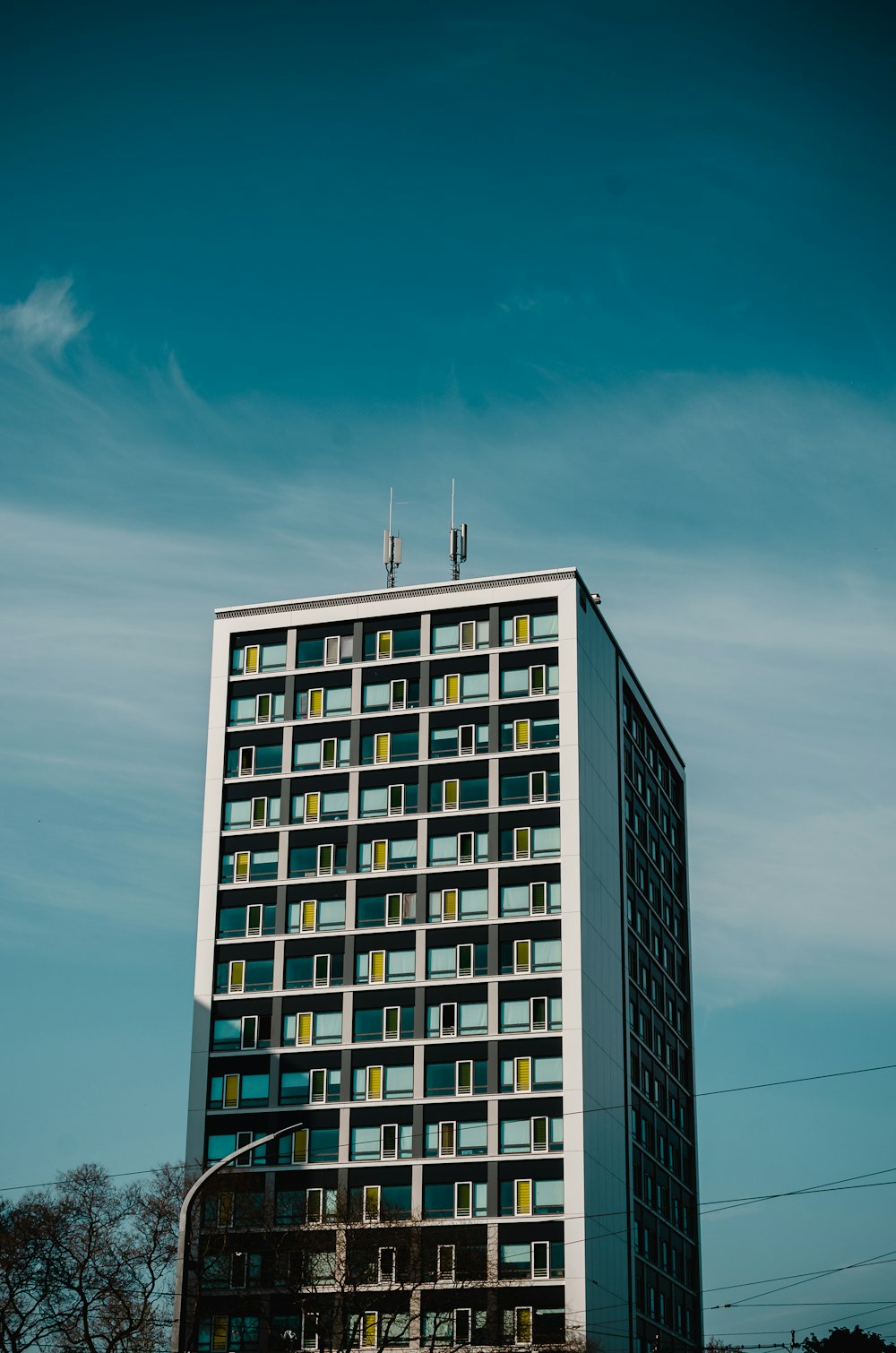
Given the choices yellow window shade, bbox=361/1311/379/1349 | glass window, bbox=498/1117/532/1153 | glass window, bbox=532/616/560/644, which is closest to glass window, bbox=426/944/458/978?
glass window, bbox=498/1117/532/1153

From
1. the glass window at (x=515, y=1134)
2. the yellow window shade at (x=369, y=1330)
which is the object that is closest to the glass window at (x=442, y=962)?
the glass window at (x=515, y=1134)

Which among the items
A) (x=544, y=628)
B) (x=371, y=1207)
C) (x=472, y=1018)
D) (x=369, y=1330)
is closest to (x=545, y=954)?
(x=472, y=1018)

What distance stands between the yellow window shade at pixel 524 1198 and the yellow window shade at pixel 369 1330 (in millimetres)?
9926

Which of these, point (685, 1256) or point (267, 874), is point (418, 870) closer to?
point (267, 874)

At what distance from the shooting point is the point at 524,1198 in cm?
10231

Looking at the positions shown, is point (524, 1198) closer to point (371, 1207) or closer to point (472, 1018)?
point (371, 1207)

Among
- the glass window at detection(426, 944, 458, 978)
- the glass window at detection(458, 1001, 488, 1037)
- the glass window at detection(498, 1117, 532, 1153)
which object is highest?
the glass window at detection(426, 944, 458, 978)

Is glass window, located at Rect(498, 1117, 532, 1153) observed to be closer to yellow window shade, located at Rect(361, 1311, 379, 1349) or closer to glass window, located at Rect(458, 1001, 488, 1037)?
glass window, located at Rect(458, 1001, 488, 1037)

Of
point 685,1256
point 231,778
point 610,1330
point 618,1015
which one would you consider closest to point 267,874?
point 231,778

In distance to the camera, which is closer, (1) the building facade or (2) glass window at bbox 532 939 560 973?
(1) the building facade

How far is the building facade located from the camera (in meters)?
99.4

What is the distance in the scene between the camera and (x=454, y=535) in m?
128

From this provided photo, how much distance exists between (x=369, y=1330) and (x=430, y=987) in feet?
66.7

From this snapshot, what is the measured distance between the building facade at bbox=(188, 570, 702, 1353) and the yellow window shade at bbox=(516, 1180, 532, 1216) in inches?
5.7
